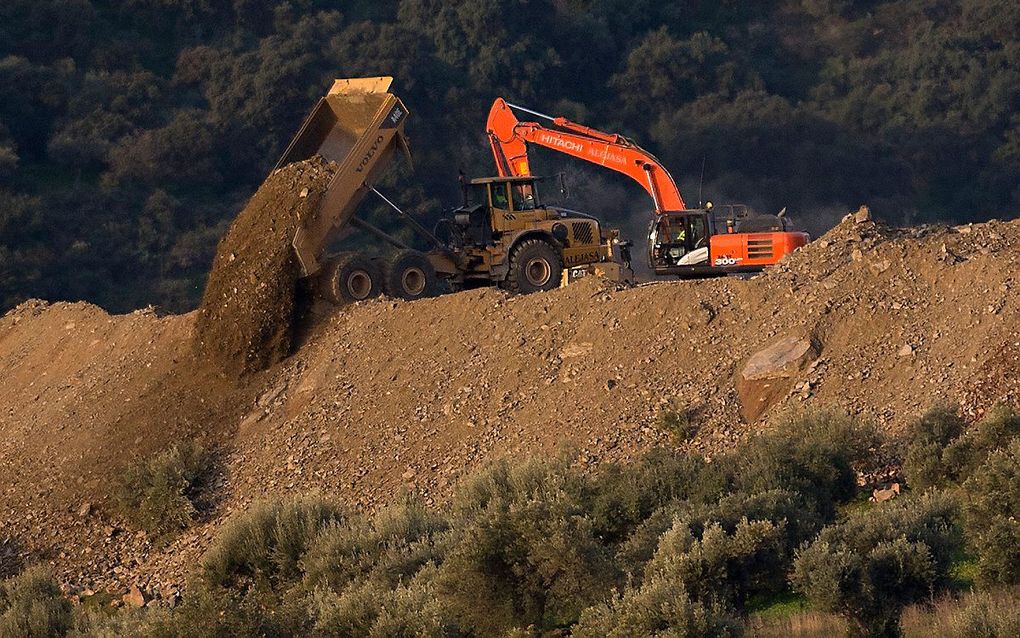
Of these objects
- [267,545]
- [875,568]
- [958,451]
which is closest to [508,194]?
[267,545]

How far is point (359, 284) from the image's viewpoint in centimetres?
2328

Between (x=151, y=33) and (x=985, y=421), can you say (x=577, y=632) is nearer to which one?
(x=985, y=421)

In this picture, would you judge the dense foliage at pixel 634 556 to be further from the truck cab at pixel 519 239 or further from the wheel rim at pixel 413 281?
the truck cab at pixel 519 239

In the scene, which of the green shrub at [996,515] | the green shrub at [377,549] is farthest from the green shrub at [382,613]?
the green shrub at [996,515]

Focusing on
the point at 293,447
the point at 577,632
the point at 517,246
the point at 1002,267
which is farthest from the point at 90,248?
the point at 577,632

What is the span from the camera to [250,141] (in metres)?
48.7

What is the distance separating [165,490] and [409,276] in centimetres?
553

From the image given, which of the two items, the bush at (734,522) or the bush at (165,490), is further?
the bush at (165,490)

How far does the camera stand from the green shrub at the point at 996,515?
13.6 metres

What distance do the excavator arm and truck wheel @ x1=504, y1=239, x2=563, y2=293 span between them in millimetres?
2030

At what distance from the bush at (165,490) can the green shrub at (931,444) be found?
8.17 m

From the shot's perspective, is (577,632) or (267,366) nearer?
(577,632)

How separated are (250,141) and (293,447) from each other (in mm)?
29498

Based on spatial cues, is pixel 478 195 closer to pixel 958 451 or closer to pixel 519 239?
pixel 519 239
